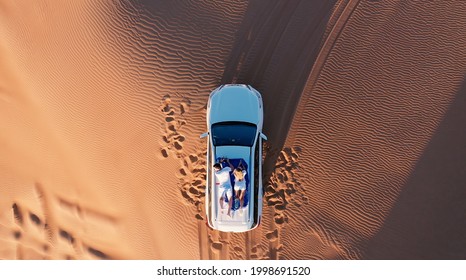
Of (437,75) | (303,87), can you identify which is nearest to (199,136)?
(303,87)

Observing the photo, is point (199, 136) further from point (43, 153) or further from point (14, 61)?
point (14, 61)

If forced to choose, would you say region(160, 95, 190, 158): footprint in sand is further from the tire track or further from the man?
the tire track

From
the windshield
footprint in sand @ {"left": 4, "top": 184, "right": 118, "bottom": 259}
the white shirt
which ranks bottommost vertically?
footprint in sand @ {"left": 4, "top": 184, "right": 118, "bottom": 259}

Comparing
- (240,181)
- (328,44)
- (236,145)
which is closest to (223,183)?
(240,181)

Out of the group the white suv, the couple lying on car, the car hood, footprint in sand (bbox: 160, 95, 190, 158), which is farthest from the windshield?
footprint in sand (bbox: 160, 95, 190, 158)

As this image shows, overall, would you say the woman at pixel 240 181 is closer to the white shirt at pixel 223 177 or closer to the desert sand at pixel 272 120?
the white shirt at pixel 223 177

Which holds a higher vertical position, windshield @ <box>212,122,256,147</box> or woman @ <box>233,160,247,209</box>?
windshield @ <box>212,122,256,147</box>

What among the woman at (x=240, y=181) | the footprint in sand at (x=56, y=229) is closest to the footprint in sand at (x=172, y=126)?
the woman at (x=240, y=181)
